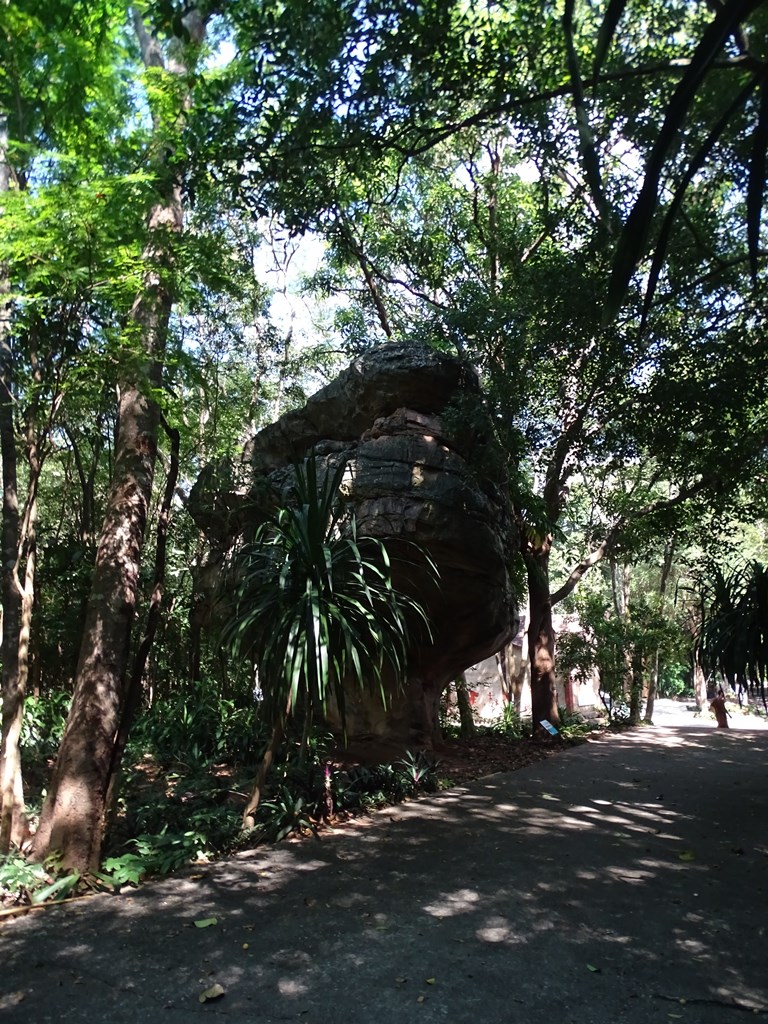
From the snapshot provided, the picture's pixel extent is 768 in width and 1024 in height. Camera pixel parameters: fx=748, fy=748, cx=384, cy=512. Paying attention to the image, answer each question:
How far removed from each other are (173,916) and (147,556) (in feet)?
31.3

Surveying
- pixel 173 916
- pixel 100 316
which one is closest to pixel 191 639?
pixel 100 316

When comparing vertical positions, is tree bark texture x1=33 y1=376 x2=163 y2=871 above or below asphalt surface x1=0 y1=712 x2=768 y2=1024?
above

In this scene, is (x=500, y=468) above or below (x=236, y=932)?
above

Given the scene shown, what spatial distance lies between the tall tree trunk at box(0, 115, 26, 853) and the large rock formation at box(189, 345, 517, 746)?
350 cm

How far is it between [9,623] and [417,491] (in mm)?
4674

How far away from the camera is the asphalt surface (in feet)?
11.0

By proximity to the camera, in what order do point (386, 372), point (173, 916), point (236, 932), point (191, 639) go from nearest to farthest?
1. point (236, 932)
2. point (173, 916)
3. point (386, 372)
4. point (191, 639)

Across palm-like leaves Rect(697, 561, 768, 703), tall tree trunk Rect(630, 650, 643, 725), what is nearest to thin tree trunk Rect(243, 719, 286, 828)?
palm-like leaves Rect(697, 561, 768, 703)

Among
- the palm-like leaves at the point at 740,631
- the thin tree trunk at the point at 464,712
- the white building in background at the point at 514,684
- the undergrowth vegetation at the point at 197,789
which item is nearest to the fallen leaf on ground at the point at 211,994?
the undergrowth vegetation at the point at 197,789

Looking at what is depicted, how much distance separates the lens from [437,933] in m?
4.18

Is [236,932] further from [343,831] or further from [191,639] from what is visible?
[191,639]

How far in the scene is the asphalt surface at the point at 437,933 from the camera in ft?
11.0

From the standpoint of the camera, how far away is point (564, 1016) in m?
3.19

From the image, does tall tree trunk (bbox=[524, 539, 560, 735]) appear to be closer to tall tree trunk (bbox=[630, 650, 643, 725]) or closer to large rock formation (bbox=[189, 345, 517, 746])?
large rock formation (bbox=[189, 345, 517, 746])
